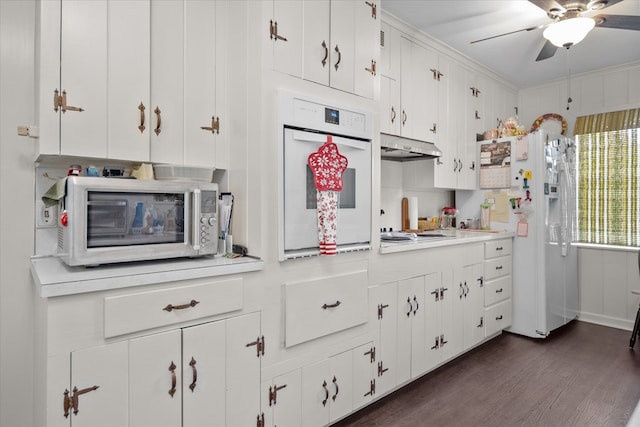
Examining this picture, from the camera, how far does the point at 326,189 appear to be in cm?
189

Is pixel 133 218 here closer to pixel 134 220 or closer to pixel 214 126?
pixel 134 220

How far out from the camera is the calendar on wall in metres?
3.76

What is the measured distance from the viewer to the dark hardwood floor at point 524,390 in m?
2.22

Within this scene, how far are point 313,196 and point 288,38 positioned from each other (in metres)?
0.80

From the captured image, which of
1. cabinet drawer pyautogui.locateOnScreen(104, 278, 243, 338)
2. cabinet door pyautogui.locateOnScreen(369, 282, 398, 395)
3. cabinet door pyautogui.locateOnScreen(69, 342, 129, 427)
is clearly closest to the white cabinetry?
cabinet door pyautogui.locateOnScreen(369, 282, 398, 395)

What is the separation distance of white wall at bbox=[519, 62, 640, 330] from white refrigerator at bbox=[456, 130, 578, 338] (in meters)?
0.33

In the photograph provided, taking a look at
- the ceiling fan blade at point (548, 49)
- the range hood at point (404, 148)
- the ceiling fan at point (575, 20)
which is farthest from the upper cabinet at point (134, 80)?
the ceiling fan blade at point (548, 49)

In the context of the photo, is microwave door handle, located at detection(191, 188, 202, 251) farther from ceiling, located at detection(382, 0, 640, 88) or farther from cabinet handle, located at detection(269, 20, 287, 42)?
ceiling, located at detection(382, 0, 640, 88)

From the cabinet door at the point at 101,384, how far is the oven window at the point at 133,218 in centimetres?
41

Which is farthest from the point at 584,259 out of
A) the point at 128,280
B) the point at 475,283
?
the point at 128,280

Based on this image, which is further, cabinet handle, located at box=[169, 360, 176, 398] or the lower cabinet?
cabinet handle, located at box=[169, 360, 176, 398]

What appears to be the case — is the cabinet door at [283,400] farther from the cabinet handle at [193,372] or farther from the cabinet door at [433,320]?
the cabinet door at [433,320]

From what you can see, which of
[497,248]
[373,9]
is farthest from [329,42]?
[497,248]

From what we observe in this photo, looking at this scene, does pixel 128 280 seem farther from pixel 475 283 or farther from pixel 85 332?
pixel 475 283
